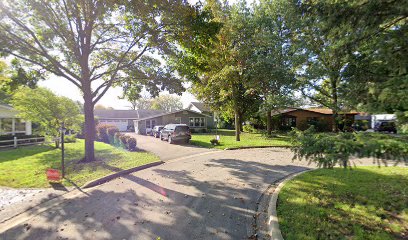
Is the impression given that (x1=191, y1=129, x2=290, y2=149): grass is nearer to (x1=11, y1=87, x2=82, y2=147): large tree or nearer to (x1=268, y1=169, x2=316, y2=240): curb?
(x1=11, y1=87, x2=82, y2=147): large tree

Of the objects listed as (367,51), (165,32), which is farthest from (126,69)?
(367,51)

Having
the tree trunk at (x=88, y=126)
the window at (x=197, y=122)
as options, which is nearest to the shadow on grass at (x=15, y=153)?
the tree trunk at (x=88, y=126)

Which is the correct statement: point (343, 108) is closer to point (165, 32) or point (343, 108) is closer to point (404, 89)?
point (404, 89)

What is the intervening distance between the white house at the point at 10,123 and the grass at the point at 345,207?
2270 centimetres

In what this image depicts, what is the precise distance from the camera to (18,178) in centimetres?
790

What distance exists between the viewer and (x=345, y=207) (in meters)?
4.84

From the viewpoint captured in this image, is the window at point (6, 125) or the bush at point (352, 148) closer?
the bush at point (352, 148)

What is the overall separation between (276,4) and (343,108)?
57.1 feet

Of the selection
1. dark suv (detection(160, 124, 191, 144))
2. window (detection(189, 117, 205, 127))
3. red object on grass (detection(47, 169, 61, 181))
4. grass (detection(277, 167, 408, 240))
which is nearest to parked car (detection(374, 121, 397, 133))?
grass (detection(277, 167, 408, 240))

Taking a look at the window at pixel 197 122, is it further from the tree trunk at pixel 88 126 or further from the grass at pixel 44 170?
the tree trunk at pixel 88 126

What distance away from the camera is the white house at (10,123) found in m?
17.8

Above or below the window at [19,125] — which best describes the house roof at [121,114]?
above

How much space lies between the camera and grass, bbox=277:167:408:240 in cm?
387

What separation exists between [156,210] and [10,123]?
21592 millimetres
